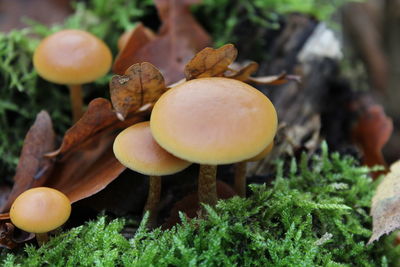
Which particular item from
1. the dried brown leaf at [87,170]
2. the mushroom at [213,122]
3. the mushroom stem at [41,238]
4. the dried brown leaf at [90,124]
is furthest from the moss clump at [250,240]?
the dried brown leaf at [90,124]

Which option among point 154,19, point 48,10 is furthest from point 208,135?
point 48,10

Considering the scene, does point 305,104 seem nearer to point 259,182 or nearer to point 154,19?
point 259,182

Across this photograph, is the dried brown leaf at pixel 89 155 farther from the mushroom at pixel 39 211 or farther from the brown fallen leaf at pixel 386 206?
the brown fallen leaf at pixel 386 206

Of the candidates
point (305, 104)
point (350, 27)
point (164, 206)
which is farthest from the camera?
point (350, 27)

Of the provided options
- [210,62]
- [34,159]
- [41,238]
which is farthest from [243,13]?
[41,238]

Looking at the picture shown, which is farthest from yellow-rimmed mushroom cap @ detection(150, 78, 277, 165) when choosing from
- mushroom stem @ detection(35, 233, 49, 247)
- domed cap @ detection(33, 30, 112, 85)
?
domed cap @ detection(33, 30, 112, 85)

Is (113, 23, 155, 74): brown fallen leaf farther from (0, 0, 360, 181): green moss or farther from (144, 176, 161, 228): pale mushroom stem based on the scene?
(144, 176, 161, 228): pale mushroom stem
